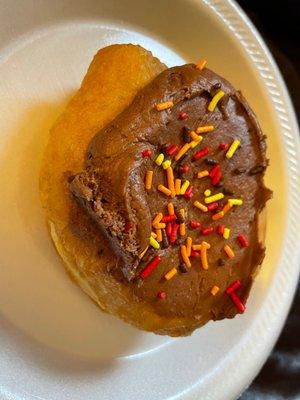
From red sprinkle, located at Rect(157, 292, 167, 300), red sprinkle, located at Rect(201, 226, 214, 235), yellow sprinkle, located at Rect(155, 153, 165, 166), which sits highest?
yellow sprinkle, located at Rect(155, 153, 165, 166)

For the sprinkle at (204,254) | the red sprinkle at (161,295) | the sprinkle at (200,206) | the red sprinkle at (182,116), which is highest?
the red sprinkle at (182,116)

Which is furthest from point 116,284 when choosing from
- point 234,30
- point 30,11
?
point 234,30

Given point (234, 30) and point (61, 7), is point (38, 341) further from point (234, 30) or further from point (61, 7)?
point (234, 30)

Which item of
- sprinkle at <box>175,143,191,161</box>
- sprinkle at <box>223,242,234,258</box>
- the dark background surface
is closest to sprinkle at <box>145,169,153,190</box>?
→ sprinkle at <box>175,143,191,161</box>

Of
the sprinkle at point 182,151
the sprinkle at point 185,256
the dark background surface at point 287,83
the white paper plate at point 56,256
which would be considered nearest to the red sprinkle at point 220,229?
the sprinkle at point 185,256

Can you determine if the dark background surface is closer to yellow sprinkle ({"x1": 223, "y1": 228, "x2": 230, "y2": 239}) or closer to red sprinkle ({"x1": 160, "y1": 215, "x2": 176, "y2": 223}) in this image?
yellow sprinkle ({"x1": 223, "y1": 228, "x2": 230, "y2": 239})

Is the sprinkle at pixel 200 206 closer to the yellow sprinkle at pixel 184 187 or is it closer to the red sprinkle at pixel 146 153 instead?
the yellow sprinkle at pixel 184 187

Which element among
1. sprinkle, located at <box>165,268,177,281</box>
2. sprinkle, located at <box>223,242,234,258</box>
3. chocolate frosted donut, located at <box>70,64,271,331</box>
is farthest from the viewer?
sprinkle, located at <box>223,242,234,258</box>
